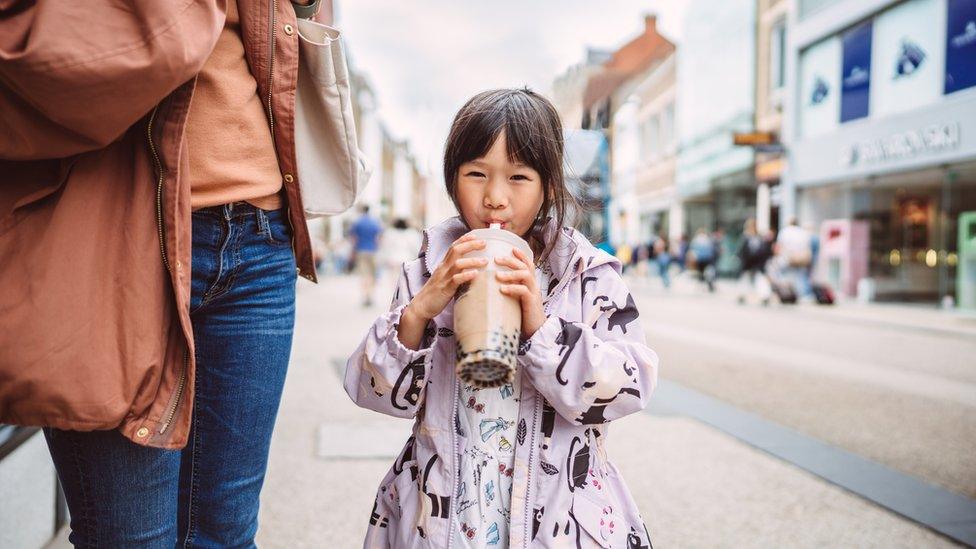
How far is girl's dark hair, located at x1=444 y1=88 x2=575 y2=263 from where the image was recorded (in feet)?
4.56

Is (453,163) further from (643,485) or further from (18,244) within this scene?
(643,485)

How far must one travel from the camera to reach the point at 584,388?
1283 mm

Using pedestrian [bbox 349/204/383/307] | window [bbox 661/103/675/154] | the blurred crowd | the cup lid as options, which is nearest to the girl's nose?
the cup lid

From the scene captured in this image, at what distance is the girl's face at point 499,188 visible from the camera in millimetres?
1373

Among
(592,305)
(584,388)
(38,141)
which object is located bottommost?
(584,388)

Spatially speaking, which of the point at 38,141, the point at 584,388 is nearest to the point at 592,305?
the point at 584,388

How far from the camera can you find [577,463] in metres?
1.38

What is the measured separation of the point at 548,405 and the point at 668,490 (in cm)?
198

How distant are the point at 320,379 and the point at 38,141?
4533 millimetres

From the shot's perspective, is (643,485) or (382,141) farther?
(382,141)

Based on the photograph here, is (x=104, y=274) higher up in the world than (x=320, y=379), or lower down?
higher up

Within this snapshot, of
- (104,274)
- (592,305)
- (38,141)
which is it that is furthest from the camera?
(592,305)

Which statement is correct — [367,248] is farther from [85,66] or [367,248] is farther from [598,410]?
[85,66]

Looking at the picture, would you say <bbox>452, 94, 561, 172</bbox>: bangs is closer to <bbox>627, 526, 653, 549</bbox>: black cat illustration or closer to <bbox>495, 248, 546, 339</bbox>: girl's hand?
<bbox>495, 248, 546, 339</bbox>: girl's hand
